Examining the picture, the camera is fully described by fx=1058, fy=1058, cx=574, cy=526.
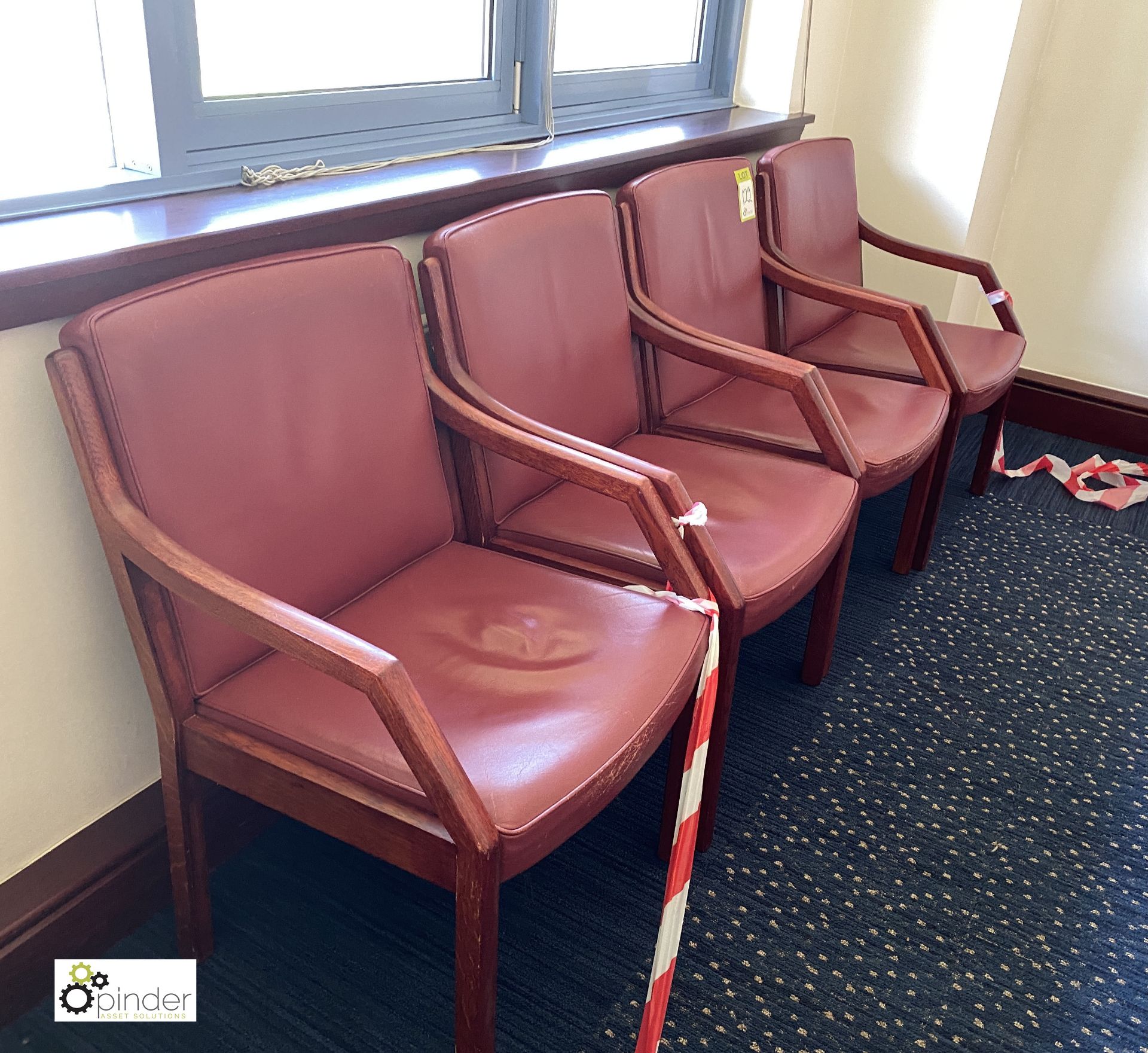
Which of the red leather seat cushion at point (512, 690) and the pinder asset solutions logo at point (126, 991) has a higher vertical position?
the red leather seat cushion at point (512, 690)

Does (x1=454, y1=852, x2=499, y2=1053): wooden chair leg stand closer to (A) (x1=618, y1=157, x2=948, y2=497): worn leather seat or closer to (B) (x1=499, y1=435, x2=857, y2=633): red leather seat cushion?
(B) (x1=499, y1=435, x2=857, y2=633): red leather seat cushion

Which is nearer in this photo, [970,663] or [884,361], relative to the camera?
[970,663]

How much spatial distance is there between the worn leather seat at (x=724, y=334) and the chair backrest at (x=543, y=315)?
0.47 ft

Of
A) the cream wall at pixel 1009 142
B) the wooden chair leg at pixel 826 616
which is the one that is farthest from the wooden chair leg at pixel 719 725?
the cream wall at pixel 1009 142

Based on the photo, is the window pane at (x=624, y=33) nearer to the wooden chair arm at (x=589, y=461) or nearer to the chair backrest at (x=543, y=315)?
the chair backrest at (x=543, y=315)

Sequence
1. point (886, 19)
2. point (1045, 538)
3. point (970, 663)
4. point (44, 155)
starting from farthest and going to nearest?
point (886, 19), point (1045, 538), point (970, 663), point (44, 155)

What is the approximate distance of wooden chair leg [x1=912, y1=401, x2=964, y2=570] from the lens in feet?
7.45

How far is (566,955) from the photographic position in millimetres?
1415

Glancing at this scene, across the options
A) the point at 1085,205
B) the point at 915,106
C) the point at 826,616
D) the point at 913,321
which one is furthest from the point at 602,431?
the point at 1085,205

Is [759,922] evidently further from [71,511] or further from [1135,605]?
[1135,605]

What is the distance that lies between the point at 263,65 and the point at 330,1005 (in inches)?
52.8

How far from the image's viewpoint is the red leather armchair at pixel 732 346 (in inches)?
76.7

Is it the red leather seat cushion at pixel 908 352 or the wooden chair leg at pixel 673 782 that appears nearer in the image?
the wooden chair leg at pixel 673 782

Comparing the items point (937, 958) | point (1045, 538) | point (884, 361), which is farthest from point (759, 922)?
point (1045, 538)
